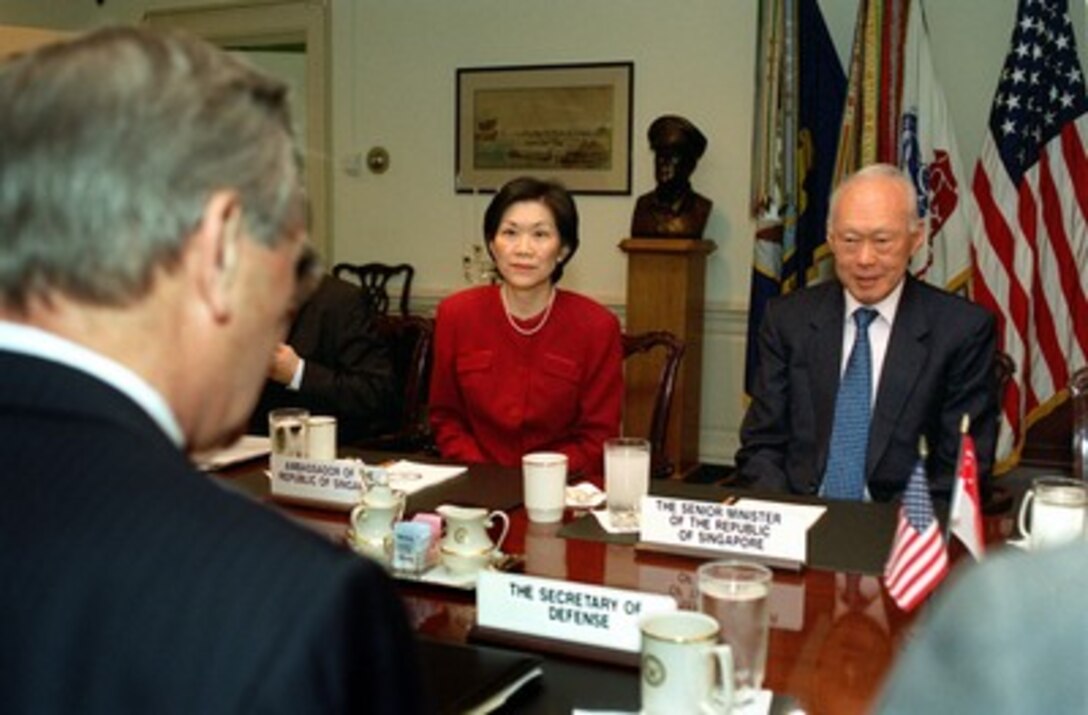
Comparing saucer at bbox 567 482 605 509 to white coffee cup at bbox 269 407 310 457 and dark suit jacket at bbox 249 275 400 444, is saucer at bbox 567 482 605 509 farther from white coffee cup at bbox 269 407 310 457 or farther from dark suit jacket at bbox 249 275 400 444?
dark suit jacket at bbox 249 275 400 444

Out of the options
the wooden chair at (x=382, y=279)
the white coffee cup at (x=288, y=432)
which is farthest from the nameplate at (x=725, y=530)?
the wooden chair at (x=382, y=279)

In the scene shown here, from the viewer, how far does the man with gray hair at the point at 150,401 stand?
23.4 inches

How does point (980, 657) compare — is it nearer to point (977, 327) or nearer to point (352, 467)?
point (352, 467)

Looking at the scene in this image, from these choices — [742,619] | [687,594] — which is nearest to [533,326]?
[687,594]

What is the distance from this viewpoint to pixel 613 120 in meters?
5.52

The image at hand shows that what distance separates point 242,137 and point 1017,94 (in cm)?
423

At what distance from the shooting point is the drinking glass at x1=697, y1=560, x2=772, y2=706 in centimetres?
130

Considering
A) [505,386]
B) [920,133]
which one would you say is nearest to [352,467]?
[505,386]

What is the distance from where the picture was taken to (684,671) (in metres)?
1.15

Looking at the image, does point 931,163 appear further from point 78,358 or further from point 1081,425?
point 78,358

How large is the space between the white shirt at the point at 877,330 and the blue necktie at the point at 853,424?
11 millimetres

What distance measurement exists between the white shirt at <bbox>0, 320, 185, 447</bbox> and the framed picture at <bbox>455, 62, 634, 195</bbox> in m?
4.95

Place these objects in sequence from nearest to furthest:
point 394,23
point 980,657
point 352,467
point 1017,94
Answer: point 980,657
point 352,467
point 1017,94
point 394,23

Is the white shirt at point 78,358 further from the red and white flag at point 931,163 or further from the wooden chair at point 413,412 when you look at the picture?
the red and white flag at point 931,163
